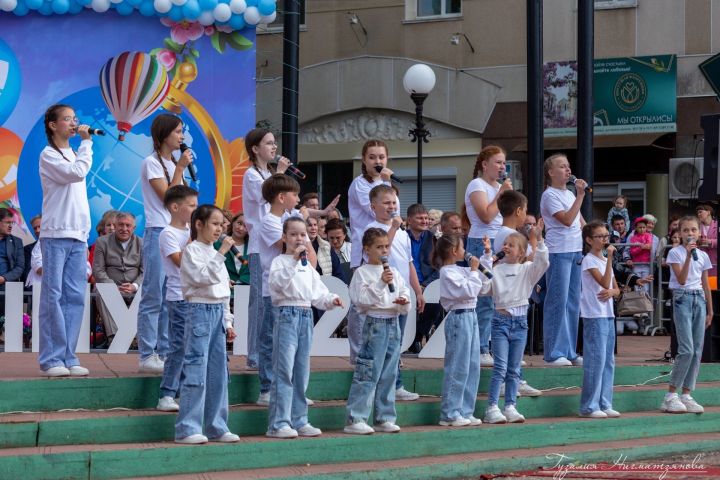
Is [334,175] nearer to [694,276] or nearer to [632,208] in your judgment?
[632,208]

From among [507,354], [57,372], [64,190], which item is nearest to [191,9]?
[64,190]

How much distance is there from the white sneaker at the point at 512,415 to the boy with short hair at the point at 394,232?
655mm

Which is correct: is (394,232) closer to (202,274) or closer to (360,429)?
(360,429)

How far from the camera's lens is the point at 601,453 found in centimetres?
904

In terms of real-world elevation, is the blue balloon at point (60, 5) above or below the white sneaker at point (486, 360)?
above

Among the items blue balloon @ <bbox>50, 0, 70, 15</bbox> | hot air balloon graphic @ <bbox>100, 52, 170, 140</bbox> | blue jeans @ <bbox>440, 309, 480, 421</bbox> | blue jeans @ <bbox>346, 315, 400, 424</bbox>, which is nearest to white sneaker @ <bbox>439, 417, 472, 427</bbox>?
blue jeans @ <bbox>440, 309, 480, 421</bbox>

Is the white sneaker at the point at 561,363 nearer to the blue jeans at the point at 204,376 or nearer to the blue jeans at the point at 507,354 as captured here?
the blue jeans at the point at 507,354

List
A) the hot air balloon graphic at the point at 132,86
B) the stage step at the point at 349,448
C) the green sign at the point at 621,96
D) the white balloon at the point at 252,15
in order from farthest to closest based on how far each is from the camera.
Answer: the green sign at the point at 621,96, the white balloon at the point at 252,15, the hot air balloon graphic at the point at 132,86, the stage step at the point at 349,448

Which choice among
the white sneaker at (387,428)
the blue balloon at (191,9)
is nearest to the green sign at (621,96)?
the blue balloon at (191,9)

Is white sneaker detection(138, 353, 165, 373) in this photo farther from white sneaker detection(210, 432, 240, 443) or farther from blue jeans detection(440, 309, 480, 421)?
blue jeans detection(440, 309, 480, 421)

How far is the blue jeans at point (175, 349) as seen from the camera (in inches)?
320

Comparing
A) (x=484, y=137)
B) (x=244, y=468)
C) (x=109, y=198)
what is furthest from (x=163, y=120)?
(x=484, y=137)

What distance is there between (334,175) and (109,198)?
873cm

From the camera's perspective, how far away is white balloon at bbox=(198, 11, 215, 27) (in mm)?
14859
